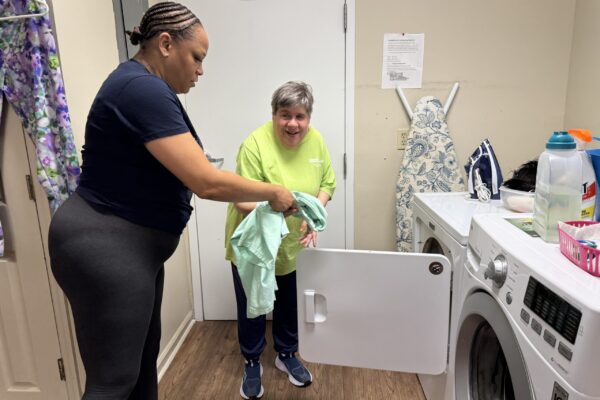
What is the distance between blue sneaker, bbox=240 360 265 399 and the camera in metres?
1.78

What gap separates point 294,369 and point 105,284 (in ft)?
3.80

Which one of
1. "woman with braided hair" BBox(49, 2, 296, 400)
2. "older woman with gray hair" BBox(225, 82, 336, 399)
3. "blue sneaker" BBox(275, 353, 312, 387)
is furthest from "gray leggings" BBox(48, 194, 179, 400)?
"blue sneaker" BBox(275, 353, 312, 387)

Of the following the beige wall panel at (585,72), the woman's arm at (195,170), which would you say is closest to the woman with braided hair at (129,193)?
the woman's arm at (195,170)

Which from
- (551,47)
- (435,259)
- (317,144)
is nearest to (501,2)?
(551,47)

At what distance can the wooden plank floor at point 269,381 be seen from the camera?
1.79 metres

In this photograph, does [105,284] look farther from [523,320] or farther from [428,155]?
[428,155]

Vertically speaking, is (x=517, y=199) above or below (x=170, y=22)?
below

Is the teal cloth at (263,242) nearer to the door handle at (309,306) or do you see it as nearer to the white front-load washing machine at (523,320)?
the door handle at (309,306)

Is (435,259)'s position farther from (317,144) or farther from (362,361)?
(317,144)

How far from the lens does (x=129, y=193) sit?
1015 millimetres

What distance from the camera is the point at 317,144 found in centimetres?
179

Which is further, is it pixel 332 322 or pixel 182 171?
pixel 332 322

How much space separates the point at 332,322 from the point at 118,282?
65 cm

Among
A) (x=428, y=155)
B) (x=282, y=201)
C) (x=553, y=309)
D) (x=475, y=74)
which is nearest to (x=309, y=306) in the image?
(x=282, y=201)
